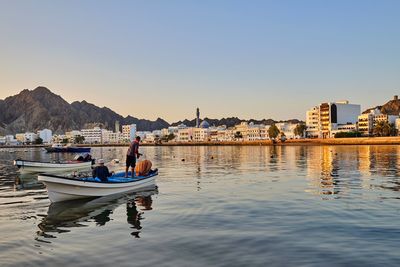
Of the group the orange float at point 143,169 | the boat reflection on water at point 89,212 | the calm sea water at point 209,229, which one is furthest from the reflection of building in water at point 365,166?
the boat reflection on water at point 89,212

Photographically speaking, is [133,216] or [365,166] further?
[365,166]

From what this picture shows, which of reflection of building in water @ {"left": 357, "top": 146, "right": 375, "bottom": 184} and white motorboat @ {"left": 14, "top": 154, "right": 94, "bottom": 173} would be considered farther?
white motorboat @ {"left": 14, "top": 154, "right": 94, "bottom": 173}

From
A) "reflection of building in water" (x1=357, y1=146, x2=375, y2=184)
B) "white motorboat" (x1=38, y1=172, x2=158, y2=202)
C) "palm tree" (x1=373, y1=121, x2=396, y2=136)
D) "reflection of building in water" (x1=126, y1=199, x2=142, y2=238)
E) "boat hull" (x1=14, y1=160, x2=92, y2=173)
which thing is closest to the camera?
"reflection of building in water" (x1=126, y1=199, x2=142, y2=238)

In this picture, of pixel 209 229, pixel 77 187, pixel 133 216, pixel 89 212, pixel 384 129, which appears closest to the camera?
pixel 209 229

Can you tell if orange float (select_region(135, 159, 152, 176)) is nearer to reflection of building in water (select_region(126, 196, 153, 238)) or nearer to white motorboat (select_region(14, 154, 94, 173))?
reflection of building in water (select_region(126, 196, 153, 238))

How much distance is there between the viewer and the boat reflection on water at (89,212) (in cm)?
1691

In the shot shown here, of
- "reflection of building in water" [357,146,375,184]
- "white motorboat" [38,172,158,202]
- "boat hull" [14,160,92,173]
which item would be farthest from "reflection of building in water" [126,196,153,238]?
"boat hull" [14,160,92,173]

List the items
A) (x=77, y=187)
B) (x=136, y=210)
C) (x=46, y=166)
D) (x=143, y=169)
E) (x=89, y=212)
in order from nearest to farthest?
(x=89, y=212) < (x=136, y=210) < (x=77, y=187) < (x=143, y=169) < (x=46, y=166)

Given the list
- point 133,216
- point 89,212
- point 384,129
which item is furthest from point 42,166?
point 384,129

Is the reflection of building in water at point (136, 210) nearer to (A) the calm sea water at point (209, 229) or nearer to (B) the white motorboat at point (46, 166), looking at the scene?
(A) the calm sea water at point (209, 229)

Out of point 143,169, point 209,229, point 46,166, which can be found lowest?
point 209,229

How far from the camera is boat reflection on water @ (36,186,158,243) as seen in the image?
1691 cm

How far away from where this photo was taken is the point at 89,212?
20.7 metres

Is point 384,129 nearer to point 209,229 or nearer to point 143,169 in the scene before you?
point 143,169
